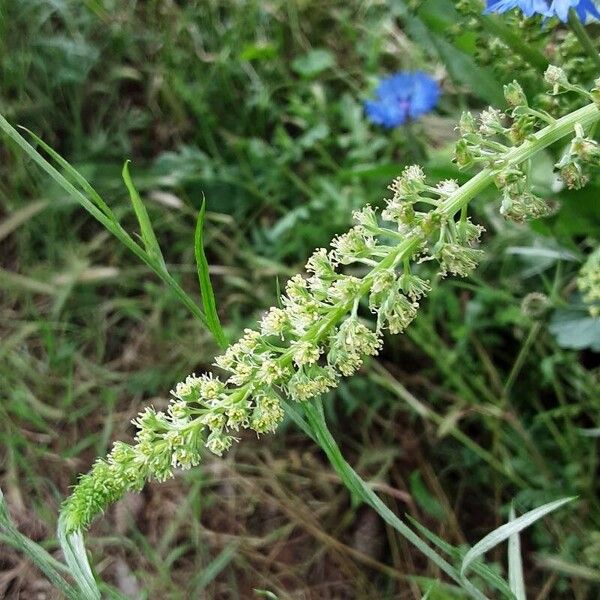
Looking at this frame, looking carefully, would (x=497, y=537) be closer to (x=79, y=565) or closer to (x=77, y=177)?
(x=79, y=565)

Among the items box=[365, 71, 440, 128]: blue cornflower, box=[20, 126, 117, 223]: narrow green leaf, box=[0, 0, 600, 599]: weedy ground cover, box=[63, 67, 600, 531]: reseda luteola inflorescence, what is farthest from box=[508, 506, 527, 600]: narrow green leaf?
box=[365, 71, 440, 128]: blue cornflower

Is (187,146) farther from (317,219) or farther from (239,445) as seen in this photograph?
(239,445)

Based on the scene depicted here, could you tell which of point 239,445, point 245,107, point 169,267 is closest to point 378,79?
point 245,107

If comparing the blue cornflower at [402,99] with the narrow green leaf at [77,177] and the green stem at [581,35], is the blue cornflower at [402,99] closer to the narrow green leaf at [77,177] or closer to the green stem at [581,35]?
the green stem at [581,35]

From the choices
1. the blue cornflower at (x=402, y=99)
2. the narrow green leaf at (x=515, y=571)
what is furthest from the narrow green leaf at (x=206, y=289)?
the blue cornflower at (x=402, y=99)

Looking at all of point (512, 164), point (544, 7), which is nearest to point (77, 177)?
point (512, 164)

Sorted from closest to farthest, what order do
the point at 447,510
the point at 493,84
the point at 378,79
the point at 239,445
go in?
the point at 493,84 < the point at 447,510 < the point at 239,445 < the point at 378,79
